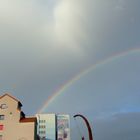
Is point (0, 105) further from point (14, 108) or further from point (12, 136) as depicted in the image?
point (12, 136)

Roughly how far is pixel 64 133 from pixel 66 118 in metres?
12.1

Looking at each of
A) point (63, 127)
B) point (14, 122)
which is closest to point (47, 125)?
point (63, 127)

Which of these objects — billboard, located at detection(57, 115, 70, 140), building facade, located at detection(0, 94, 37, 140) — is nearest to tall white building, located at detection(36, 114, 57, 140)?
billboard, located at detection(57, 115, 70, 140)

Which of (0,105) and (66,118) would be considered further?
(66,118)

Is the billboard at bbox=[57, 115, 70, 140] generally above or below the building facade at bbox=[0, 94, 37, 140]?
above

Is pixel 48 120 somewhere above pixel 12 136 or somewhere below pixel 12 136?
above

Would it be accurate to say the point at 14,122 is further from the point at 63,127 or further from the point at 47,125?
the point at 63,127

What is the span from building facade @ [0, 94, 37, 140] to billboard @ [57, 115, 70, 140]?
4484 inches

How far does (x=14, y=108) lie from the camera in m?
76.1

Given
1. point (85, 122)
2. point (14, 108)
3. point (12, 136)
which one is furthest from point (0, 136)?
point (85, 122)

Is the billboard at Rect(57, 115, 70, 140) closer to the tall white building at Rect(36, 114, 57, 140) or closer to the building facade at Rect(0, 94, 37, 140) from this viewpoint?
the tall white building at Rect(36, 114, 57, 140)

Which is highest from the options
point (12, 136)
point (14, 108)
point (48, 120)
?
point (48, 120)

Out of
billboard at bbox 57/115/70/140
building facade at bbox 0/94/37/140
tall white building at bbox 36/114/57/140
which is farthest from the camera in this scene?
tall white building at bbox 36/114/57/140

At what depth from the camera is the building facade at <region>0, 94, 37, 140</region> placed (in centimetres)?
7269
